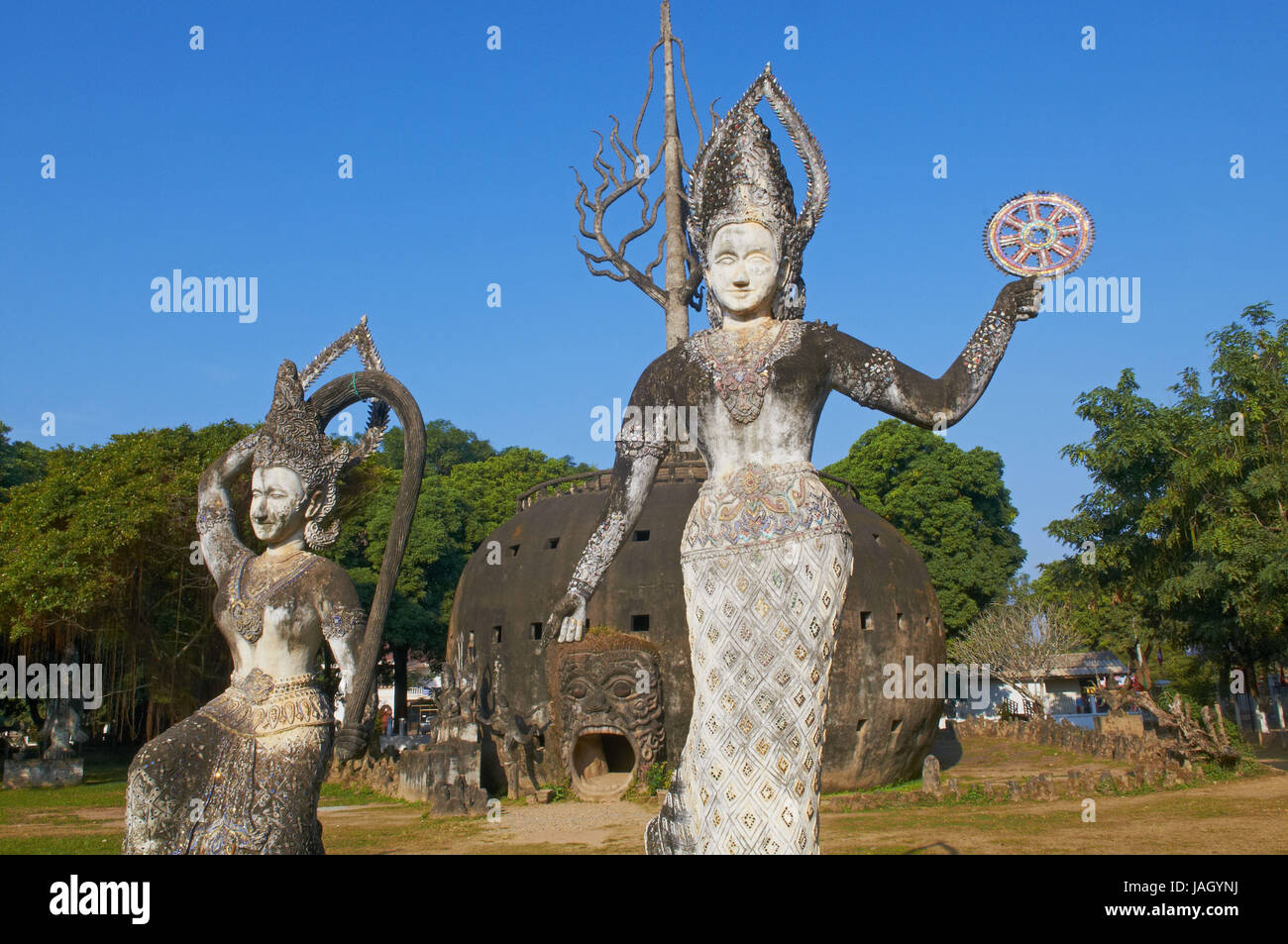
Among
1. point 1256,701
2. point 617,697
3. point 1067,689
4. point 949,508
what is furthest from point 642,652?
point 1067,689

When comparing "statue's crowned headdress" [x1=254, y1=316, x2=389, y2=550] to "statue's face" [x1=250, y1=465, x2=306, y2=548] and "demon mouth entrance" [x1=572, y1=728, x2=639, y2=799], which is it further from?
"demon mouth entrance" [x1=572, y1=728, x2=639, y2=799]

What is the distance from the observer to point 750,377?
4.54m

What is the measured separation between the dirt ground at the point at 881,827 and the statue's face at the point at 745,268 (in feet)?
26.8

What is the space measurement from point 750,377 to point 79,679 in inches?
922

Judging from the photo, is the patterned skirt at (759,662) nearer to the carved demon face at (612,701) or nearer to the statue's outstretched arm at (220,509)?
the statue's outstretched arm at (220,509)

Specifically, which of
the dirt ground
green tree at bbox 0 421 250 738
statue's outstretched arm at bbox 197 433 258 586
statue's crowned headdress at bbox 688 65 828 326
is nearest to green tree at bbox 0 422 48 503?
green tree at bbox 0 421 250 738

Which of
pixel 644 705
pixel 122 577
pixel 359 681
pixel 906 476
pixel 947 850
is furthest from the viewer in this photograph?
pixel 906 476

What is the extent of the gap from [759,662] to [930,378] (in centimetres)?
144

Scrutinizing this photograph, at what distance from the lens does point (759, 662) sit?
421 cm

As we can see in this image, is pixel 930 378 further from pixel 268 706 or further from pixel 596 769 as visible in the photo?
pixel 596 769

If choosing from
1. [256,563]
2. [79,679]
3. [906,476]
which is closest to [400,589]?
[79,679]

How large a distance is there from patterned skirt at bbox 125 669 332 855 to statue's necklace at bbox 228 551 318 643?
23cm

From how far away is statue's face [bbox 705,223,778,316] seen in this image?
476cm
